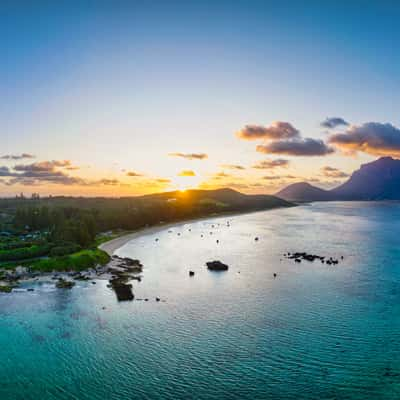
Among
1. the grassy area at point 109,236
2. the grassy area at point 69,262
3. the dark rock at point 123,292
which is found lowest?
the dark rock at point 123,292

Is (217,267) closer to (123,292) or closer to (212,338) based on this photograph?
(123,292)

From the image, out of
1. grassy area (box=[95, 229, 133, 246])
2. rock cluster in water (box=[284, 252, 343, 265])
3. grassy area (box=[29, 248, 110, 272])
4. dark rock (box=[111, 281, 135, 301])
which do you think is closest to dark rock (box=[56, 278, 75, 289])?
dark rock (box=[111, 281, 135, 301])

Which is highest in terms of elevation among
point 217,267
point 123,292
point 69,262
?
point 69,262

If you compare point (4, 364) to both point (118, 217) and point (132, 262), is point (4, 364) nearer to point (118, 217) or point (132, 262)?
point (132, 262)

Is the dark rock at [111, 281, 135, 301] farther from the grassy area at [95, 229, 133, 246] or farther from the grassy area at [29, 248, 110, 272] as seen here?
the grassy area at [95, 229, 133, 246]

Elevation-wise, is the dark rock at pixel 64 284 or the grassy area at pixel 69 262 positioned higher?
the grassy area at pixel 69 262

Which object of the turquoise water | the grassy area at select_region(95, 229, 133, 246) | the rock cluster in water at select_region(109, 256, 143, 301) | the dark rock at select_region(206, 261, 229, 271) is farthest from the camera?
the grassy area at select_region(95, 229, 133, 246)

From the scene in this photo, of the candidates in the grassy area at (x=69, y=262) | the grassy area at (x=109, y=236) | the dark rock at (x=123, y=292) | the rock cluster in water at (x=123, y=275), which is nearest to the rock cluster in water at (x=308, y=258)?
the rock cluster in water at (x=123, y=275)

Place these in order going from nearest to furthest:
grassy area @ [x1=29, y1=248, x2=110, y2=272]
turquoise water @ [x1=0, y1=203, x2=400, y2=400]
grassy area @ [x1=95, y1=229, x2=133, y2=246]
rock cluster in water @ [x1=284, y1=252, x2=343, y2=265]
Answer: turquoise water @ [x1=0, y1=203, x2=400, y2=400] < grassy area @ [x1=29, y1=248, x2=110, y2=272] < rock cluster in water @ [x1=284, y1=252, x2=343, y2=265] < grassy area @ [x1=95, y1=229, x2=133, y2=246]

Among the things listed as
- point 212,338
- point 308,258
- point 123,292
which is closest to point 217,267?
point 308,258

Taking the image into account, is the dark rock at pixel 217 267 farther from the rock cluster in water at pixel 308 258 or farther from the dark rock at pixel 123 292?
the dark rock at pixel 123 292
